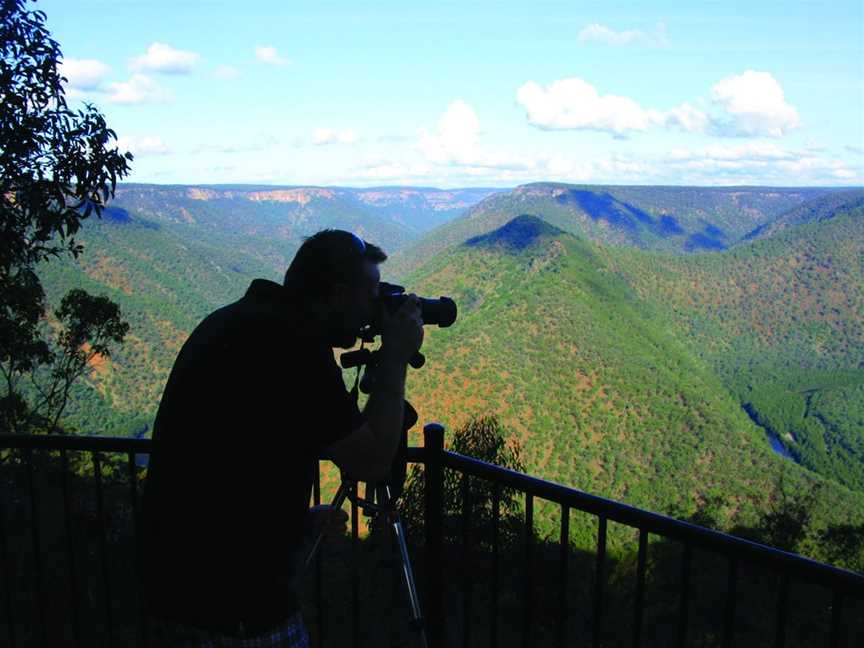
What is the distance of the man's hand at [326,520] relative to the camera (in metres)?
2.20

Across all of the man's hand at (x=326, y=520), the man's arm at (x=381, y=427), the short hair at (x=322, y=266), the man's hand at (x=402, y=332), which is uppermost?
the short hair at (x=322, y=266)

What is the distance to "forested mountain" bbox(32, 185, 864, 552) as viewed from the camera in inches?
1982

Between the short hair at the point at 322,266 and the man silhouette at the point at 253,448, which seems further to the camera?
the short hair at the point at 322,266

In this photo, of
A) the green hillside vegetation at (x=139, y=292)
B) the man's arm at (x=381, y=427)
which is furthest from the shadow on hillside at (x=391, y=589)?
the green hillside vegetation at (x=139, y=292)

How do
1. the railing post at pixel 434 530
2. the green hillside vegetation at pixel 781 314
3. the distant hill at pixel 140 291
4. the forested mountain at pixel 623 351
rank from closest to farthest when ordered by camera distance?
the railing post at pixel 434 530 < the forested mountain at pixel 623 351 < the distant hill at pixel 140 291 < the green hillside vegetation at pixel 781 314

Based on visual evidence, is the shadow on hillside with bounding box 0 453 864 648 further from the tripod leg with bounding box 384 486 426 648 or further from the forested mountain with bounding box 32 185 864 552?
the forested mountain with bounding box 32 185 864 552

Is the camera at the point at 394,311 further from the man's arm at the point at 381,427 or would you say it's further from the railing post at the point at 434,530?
the railing post at the point at 434,530

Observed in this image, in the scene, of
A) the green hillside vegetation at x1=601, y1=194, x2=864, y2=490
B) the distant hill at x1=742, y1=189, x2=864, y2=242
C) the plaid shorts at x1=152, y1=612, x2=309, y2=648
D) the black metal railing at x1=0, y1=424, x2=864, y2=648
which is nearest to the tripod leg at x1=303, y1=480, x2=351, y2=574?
the black metal railing at x1=0, y1=424, x2=864, y2=648

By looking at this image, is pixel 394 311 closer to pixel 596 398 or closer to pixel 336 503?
pixel 336 503

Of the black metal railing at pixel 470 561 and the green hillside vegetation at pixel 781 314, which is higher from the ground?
the black metal railing at pixel 470 561

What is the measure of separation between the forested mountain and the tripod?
2038 centimetres

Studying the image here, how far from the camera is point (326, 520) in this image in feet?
7.21

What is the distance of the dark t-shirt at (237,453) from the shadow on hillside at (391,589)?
10cm

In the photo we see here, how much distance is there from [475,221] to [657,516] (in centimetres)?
16611
